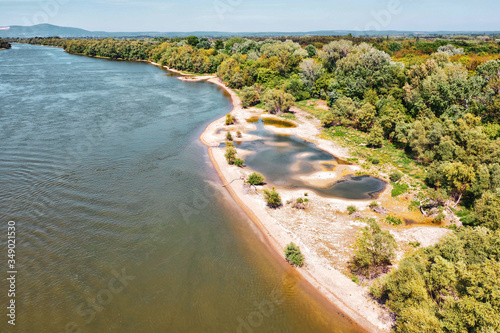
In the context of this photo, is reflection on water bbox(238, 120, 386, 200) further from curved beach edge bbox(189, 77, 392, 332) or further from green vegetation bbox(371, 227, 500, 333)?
green vegetation bbox(371, 227, 500, 333)

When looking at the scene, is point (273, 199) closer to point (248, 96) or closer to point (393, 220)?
point (393, 220)

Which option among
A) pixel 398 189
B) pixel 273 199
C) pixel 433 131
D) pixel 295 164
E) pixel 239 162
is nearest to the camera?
pixel 273 199

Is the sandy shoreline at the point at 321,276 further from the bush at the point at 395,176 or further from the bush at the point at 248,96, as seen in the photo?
the bush at the point at 248,96

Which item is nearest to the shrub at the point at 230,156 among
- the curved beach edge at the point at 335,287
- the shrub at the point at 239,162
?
the shrub at the point at 239,162

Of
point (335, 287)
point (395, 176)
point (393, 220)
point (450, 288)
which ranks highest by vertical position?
point (450, 288)

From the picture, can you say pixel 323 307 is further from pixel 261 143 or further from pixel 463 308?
pixel 261 143

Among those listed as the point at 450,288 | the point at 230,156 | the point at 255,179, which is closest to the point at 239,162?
the point at 230,156
